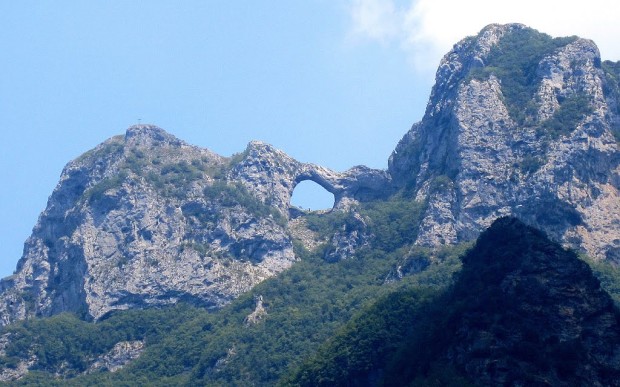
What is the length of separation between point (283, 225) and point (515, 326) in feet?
253

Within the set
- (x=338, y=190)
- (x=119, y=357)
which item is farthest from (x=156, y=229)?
(x=338, y=190)

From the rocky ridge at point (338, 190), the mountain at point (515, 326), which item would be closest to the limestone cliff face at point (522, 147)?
the rocky ridge at point (338, 190)

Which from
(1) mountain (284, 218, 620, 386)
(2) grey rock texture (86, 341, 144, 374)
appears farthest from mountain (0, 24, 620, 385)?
(1) mountain (284, 218, 620, 386)

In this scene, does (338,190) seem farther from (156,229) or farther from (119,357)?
(119,357)

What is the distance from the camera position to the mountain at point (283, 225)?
120m

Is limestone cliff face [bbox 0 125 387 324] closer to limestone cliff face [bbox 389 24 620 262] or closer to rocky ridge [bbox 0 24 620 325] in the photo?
rocky ridge [bbox 0 24 620 325]

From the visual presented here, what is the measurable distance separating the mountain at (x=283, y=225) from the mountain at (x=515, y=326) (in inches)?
1116

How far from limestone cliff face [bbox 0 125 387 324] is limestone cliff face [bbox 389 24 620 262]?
15479 millimetres

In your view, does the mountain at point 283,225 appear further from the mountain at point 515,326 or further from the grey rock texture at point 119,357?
the mountain at point 515,326

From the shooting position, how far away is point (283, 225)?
481 ft

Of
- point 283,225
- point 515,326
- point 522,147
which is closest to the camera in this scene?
point 515,326

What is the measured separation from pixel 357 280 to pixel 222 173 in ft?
101

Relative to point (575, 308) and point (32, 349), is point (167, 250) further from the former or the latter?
point (575, 308)

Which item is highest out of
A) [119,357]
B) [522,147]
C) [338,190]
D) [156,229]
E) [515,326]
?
[338,190]
